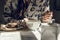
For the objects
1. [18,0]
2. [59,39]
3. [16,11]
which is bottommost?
[59,39]

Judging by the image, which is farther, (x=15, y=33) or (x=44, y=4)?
(x=44, y=4)

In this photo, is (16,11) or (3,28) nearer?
(3,28)

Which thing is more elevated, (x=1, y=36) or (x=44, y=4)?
(x=44, y=4)

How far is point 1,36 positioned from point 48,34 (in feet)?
1.02

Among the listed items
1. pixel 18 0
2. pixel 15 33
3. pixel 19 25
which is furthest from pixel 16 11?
pixel 15 33

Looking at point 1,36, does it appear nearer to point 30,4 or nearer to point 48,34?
point 48,34

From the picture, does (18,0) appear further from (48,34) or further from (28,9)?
(48,34)

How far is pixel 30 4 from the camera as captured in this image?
154 centimetres

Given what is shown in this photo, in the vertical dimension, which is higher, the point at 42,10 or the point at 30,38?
the point at 42,10

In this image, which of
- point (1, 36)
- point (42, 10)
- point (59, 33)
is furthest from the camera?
point (42, 10)

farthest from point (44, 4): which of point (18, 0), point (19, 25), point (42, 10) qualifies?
point (19, 25)

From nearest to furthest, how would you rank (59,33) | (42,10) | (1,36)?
(1,36) < (59,33) < (42,10)

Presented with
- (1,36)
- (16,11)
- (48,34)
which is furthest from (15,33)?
(16,11)

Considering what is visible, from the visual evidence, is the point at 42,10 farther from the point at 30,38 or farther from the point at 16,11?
the point at 30,38
